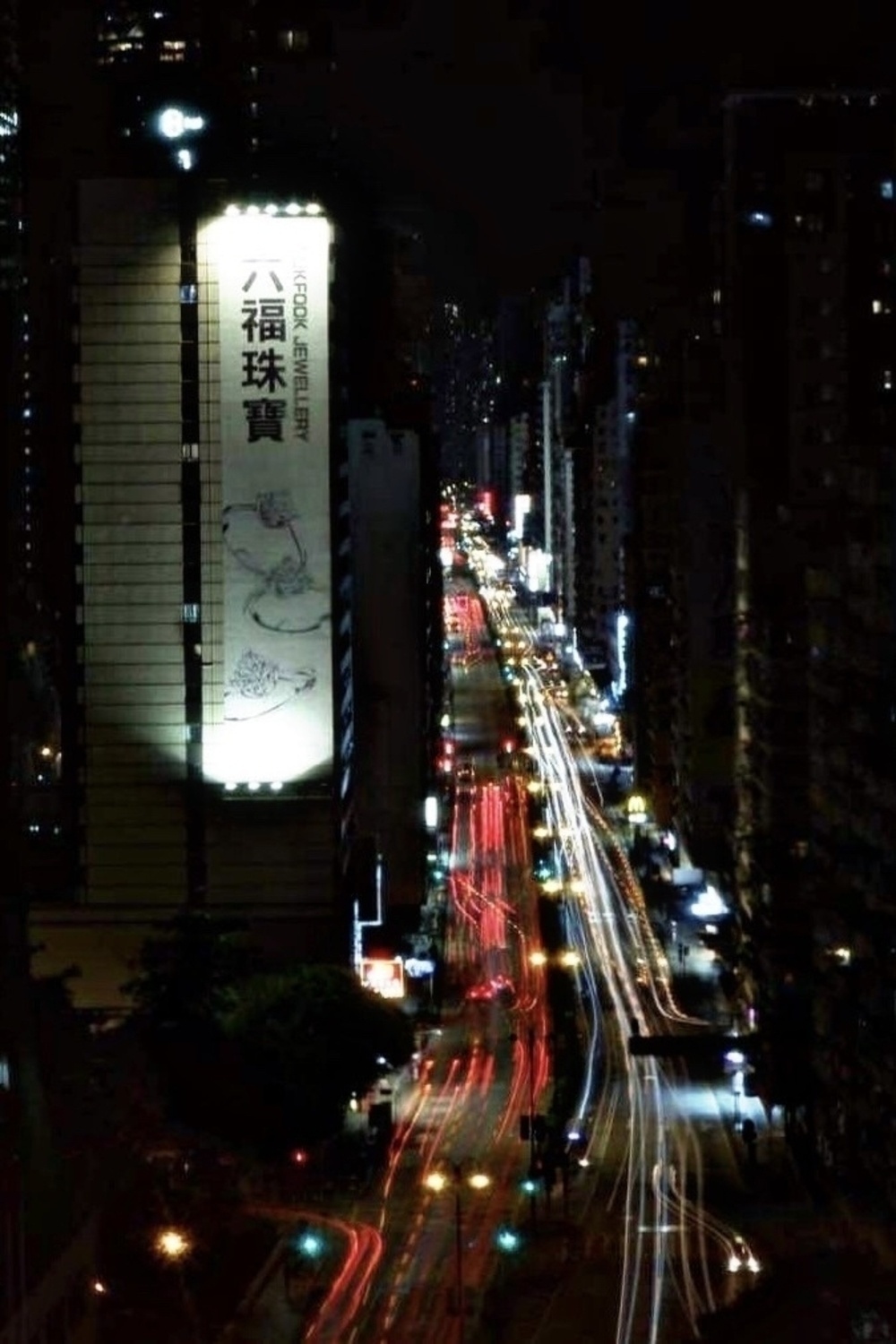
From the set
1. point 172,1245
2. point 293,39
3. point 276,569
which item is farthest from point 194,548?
point 172,1245

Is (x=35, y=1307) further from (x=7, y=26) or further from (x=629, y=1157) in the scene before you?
(x=7, y=26)

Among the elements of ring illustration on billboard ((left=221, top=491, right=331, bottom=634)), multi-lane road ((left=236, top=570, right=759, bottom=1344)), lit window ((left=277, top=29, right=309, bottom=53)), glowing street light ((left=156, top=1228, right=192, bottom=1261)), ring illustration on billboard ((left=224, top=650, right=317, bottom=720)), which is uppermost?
lit window ((left=277, top=29, right=309, bottom=53))

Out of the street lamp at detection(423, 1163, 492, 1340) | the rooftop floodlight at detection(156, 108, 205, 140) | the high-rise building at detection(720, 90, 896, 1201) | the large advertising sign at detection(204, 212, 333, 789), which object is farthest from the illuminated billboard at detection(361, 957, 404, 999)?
the rooftop floodlight at detection(156, 108, 205, 140)

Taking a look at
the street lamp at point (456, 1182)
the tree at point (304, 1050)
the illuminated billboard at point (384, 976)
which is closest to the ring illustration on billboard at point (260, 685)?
the illuminated billboard at point (384, 976)

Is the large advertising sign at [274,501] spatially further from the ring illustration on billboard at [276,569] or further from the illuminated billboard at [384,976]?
the illuminated billboard at [384,976]

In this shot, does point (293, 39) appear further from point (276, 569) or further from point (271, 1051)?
point (271, 1051)

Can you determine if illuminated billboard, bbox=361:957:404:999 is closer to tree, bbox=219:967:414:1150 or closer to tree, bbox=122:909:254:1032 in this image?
tree, bbox=122:909:254:1032

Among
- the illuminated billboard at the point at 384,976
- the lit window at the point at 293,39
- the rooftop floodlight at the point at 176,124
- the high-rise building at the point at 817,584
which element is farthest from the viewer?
the lit window at the point at 293,39
